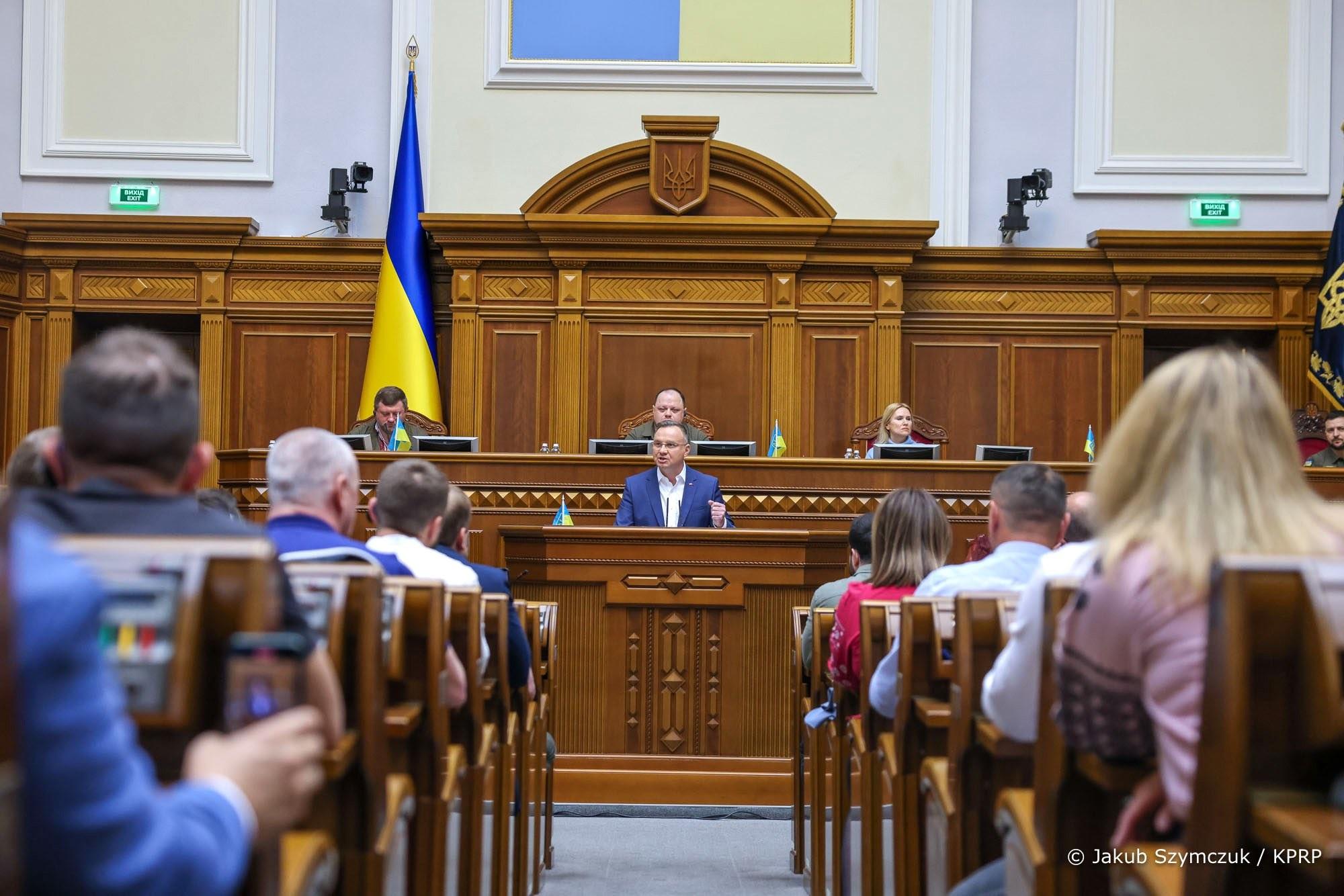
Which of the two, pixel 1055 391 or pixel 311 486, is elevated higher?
pixel 1055 391

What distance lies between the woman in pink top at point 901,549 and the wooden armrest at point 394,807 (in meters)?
A: 1.37

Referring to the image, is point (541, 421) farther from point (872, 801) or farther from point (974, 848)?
point (974, 848)

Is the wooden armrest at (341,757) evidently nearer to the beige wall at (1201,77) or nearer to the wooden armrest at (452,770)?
the wooden armrest at (452,770)

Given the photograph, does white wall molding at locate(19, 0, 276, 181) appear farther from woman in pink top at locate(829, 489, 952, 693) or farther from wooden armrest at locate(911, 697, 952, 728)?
wooden armrest at locate(911, 697, 952, 728)

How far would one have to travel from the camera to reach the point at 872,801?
10.3 feet

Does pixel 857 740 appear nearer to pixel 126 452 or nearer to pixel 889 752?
pixel 889 752

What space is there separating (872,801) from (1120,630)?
1575 millimetres

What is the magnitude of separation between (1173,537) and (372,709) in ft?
3.68

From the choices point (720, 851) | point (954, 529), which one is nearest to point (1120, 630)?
point (720, 851)

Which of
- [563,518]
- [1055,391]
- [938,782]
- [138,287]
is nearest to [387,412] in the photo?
[563,518]

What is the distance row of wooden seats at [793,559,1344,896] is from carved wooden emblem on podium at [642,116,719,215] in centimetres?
571

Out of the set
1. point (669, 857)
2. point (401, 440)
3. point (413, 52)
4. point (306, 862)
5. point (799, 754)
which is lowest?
point (669, 857)

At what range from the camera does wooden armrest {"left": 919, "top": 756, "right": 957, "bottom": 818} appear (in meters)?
2.49

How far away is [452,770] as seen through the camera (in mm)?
2820
